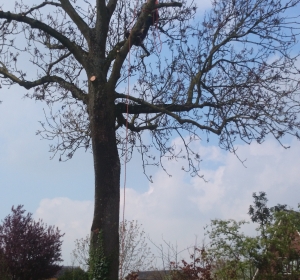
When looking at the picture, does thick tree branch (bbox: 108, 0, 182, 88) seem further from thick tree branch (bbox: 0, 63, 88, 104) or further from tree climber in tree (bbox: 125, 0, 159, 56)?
thick tree branch (bbox: 0, 63, 88, 104)

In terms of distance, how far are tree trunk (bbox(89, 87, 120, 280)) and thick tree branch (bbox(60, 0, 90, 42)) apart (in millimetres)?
1451

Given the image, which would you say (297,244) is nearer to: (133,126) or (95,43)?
(133,126)

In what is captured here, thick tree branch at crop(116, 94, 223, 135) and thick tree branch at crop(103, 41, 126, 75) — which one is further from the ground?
thick tree branch at crop(103, 41, 126, 75)

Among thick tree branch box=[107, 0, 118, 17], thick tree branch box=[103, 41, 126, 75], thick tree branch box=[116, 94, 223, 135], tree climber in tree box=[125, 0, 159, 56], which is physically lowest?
thick tree branch box=[116, 94, 223, 135]

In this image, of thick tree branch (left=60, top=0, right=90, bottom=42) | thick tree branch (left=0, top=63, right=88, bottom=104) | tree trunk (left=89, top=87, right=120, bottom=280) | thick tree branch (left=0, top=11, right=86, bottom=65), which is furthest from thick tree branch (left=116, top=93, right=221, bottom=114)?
thick tree branch (left=60, top=0, right=90, bottom=42)

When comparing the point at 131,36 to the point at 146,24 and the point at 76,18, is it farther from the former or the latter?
the point at 76,18

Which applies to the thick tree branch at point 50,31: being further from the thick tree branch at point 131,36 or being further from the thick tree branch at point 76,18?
the thick tree branch at point 131,36

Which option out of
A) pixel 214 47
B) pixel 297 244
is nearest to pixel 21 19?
pixel 214 47

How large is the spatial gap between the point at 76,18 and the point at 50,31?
27.1 inches

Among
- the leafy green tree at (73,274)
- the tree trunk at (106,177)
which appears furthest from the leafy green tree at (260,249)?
the leafy green tree at (73,274)

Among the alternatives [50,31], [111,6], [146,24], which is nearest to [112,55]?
[146,24]

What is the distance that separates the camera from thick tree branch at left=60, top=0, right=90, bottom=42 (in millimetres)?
10297

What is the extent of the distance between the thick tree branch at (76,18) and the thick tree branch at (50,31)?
0.33m

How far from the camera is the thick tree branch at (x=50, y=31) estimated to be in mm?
10014
